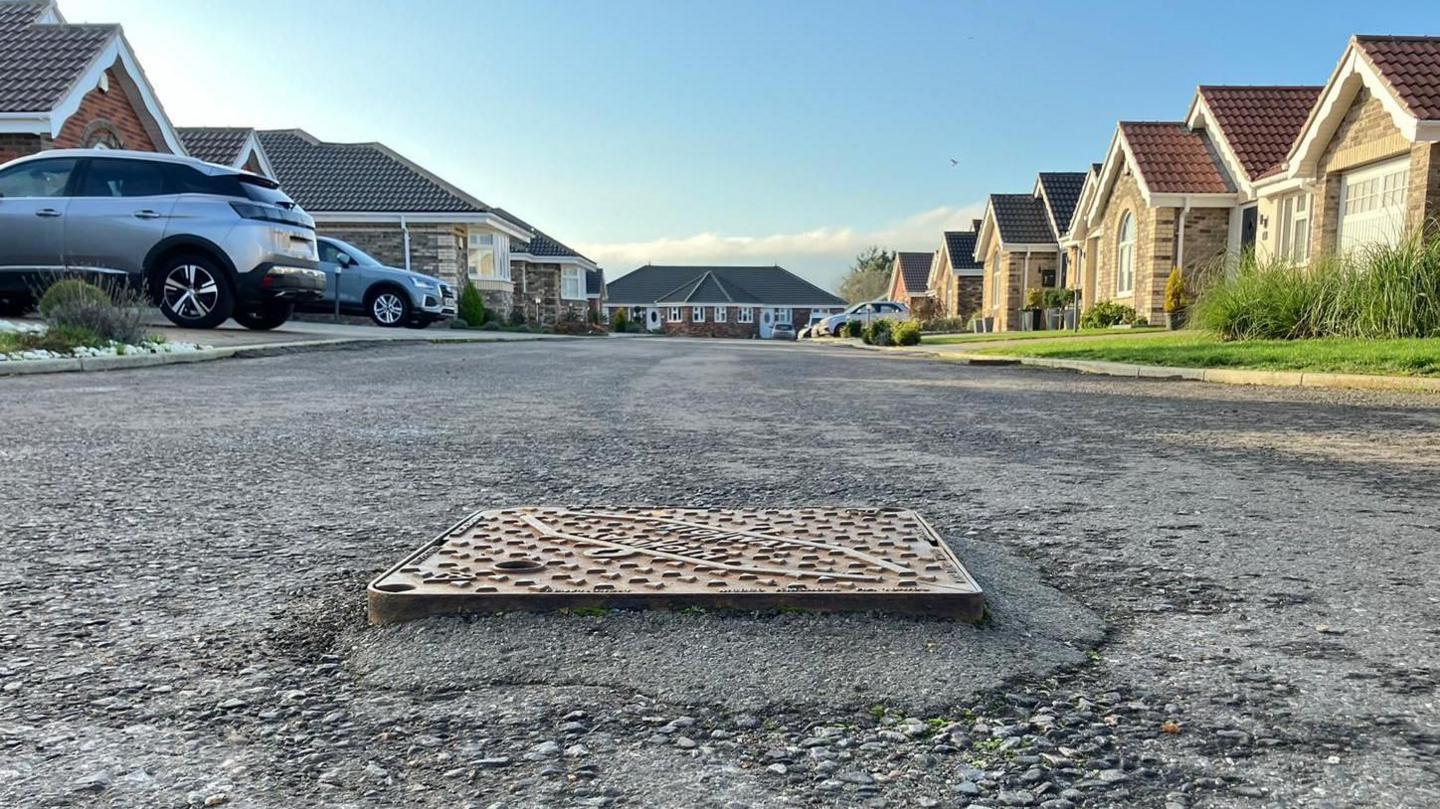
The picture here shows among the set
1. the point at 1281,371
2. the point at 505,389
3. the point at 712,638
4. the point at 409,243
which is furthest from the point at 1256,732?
the point at 409,243

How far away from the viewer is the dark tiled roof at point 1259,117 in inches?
859

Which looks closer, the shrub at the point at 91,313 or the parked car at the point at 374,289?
the shrub at the point at 91,313

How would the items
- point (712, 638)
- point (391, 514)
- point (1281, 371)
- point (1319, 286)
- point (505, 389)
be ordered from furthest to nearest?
point (1319, 286)
point (1281, 371)
point (505, 389)
point (391, 514)
point (712, 638)

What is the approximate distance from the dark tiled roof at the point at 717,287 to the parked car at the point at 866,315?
90.7 feet

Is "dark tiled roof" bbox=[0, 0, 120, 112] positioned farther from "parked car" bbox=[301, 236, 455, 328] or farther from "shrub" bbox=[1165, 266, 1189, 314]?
"shrub" bbox=[1165, 266, 1189, 314]

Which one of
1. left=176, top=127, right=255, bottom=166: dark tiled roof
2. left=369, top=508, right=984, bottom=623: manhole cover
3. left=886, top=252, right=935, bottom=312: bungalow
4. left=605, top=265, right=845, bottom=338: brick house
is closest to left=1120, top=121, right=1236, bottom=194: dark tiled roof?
left=176, top=127, right=255, bottom=166: dark tiled roof

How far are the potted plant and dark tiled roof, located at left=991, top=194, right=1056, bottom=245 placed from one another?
12591 millimetres

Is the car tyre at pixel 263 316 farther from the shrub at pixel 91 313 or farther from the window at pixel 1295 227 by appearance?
the window at pixel 1295 227

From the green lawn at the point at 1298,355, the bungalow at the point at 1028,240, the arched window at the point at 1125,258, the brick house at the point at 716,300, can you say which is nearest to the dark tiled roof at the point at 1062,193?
the bungalow at the point at 1028,240

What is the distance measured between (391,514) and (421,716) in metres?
1.55

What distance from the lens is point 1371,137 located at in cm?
1595

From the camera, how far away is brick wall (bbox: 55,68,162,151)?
16.1 metres

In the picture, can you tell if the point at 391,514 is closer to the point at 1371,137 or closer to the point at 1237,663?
the point at 1237,663

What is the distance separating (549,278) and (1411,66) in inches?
1305
